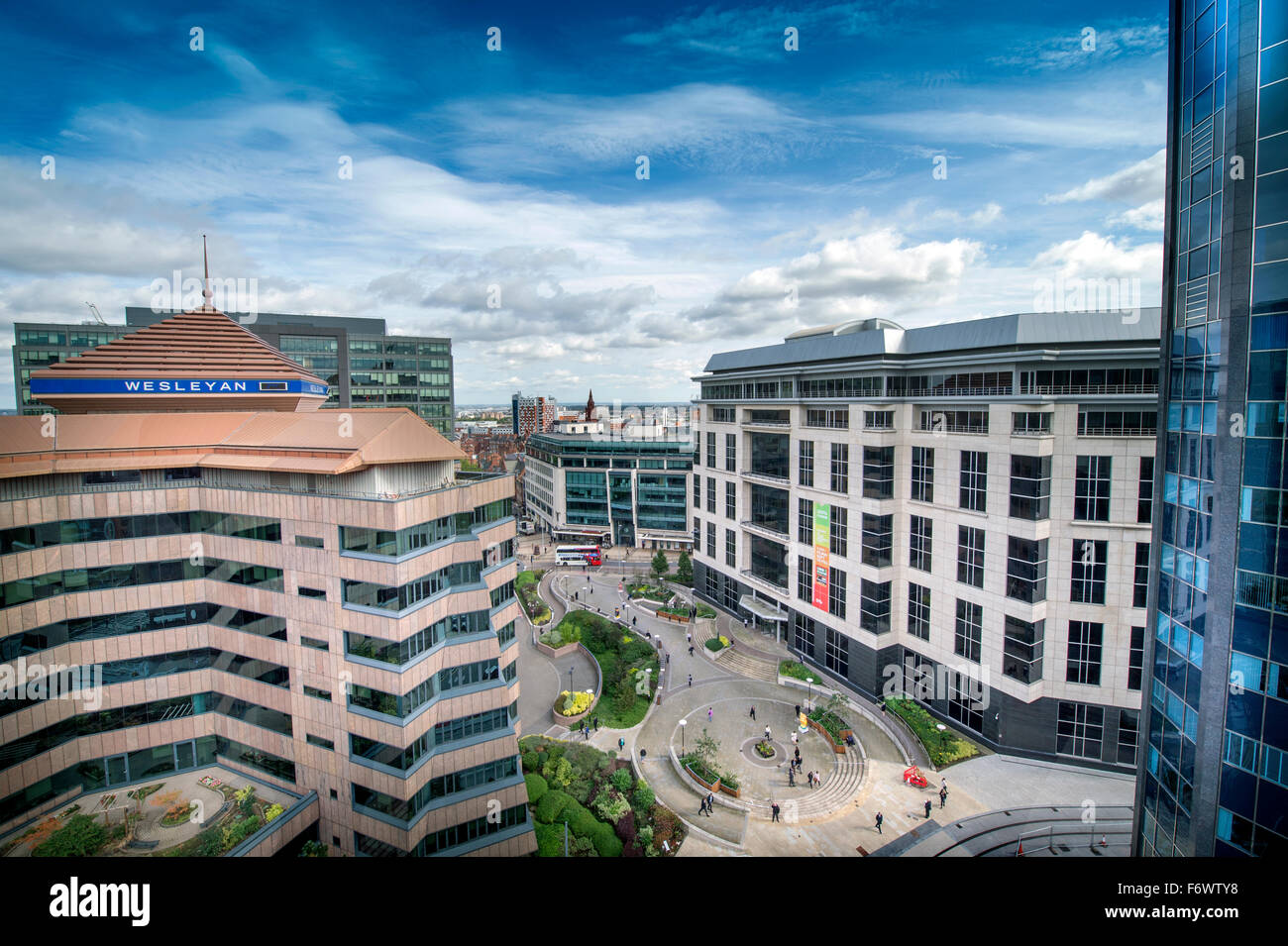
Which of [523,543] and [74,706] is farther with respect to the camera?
[523,543]

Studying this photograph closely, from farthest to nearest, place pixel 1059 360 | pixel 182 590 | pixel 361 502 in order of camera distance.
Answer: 1. pixel 1059 360
2. pixel 182 590
3. pixel 361 502

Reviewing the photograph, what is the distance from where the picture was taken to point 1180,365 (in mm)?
17234

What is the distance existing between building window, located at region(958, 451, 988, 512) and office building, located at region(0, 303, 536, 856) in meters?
23.6

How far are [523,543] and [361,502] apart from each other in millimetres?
65603

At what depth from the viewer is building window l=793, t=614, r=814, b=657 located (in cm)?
4198

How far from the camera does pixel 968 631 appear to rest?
107ft

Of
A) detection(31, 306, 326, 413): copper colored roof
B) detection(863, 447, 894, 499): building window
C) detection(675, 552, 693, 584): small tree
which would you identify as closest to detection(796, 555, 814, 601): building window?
detection(863, 447, 894, 499): building window

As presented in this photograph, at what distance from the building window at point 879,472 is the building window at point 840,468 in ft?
5.54

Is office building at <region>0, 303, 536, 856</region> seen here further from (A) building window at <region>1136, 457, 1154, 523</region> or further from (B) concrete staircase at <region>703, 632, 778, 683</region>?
(A) building window at <region>1136, 457, 1154, 523</region>

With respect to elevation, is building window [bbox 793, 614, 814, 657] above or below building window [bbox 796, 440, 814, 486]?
below

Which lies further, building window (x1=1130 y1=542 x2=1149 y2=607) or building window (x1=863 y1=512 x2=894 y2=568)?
building window (x1=863 y1=512 x2=894 y2=568)
